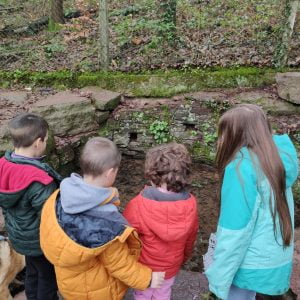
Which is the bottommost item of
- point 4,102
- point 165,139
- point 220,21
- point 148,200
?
point 165,139

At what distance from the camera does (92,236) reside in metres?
2.12

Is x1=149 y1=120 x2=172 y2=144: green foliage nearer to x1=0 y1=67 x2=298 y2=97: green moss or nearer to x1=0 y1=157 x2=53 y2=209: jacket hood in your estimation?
x1=0 y1=67 x2=298 y2=97: green moss

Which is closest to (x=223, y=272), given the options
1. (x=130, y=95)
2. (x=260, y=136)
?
(x=260, y=136)

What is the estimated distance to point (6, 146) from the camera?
4.93m

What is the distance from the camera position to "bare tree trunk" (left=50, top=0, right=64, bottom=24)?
938cm

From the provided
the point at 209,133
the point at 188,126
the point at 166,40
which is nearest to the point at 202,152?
the point at 209,133

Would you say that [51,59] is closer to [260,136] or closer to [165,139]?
[165,139]

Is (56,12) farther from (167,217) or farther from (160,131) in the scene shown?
(167,217)

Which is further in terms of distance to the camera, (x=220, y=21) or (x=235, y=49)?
(x=220, y=21)

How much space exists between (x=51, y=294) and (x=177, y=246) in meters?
1.12

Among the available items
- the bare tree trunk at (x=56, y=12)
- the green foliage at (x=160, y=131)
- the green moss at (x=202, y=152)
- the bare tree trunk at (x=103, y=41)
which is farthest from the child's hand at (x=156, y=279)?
the bare tree trunk at (x=56, y=12)

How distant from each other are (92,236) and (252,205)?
938 mm

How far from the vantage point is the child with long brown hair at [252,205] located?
6.84ft

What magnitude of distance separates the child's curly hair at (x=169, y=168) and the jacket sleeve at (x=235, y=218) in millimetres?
321
